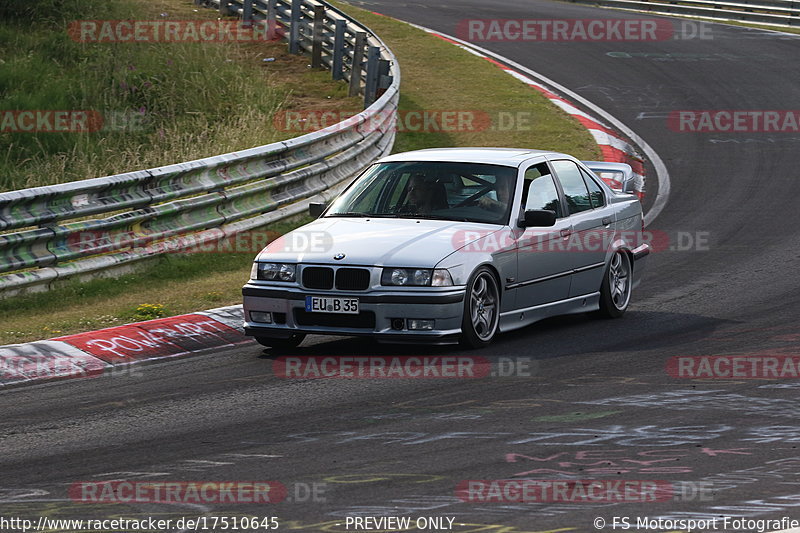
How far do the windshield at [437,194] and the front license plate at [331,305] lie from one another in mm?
1146

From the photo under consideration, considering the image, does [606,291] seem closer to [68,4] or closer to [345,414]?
[345,414]

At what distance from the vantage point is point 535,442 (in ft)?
21.5

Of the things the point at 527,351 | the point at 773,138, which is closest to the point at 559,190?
the point at 527,351

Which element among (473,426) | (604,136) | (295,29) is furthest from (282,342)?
(295,29)

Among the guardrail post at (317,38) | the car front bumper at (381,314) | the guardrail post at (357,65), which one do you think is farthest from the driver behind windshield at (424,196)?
the guardrail post at (317,38)

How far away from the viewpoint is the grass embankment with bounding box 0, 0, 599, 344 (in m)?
10.6

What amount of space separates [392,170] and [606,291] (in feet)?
7.12

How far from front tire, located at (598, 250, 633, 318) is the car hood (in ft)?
5.43

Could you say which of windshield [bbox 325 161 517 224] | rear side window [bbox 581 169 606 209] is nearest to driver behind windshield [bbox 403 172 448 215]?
windshield [bbox 325 161 517 224]

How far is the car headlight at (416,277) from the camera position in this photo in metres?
8.98

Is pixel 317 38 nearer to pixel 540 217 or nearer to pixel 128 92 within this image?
pixel 128 92

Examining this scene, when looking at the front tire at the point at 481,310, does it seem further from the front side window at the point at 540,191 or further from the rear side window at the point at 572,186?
the rear side window at the point at 572,186

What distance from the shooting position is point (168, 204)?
12.5 m

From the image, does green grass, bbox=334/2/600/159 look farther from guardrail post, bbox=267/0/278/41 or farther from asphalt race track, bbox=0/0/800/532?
asphalt race track, bbox=0/0/800/532
